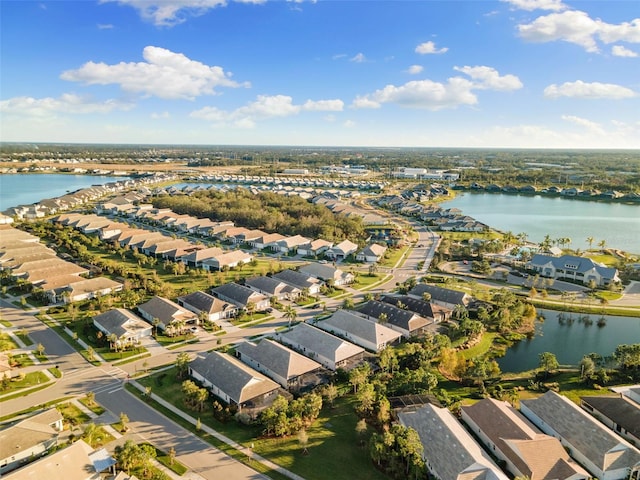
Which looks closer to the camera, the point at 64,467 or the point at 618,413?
the point at 64,467

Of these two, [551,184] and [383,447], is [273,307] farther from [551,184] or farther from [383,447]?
[551,184]

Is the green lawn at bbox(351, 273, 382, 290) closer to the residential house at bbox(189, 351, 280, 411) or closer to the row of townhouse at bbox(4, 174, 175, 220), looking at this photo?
the residential house at bbox(189, 351, 280, 411)

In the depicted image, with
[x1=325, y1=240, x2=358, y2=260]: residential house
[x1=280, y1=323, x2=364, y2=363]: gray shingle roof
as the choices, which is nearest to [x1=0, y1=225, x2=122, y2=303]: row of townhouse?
[x1=280, y1=323, x2=364, y2=363]: gray shingle roof

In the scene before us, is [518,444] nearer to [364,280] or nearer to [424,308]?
[424,308]

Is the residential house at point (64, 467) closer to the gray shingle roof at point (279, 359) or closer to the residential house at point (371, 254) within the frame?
the gray shingle roof at point (279, 359)

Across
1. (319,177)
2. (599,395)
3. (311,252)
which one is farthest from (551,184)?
(599,395)

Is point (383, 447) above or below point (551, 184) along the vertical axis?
below

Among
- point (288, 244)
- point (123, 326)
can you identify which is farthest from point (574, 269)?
point (123, 326)
